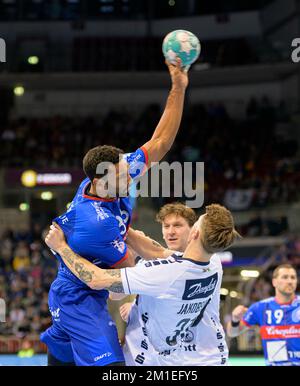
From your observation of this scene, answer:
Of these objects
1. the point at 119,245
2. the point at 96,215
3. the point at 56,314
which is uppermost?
the point at 96,215

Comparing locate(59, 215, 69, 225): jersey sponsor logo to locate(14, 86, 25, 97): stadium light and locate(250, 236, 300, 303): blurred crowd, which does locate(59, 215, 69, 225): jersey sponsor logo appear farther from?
locate(14, 86, 25, 97): stadium light

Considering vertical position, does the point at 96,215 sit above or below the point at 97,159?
below

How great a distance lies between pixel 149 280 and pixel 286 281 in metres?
4.41

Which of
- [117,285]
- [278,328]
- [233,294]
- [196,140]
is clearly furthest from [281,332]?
[196,140]

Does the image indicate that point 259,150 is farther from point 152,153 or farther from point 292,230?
point 152,153

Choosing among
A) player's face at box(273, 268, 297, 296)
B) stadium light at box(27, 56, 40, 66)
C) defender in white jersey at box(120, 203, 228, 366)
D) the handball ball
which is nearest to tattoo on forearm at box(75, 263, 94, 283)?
defender in white jersey at box(120, 203, 228, 366)

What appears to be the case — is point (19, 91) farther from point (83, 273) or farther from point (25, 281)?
point (83, 273)

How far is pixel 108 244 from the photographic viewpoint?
18.6 ft

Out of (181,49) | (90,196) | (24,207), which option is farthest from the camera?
(24,207)

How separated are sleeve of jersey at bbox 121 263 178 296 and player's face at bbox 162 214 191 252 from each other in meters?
1.13

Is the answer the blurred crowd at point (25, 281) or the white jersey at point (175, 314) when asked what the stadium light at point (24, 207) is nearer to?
the blurred crowd at point (25, 281)

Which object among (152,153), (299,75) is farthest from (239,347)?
(299,75)

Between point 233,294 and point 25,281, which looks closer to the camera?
point 233,294
